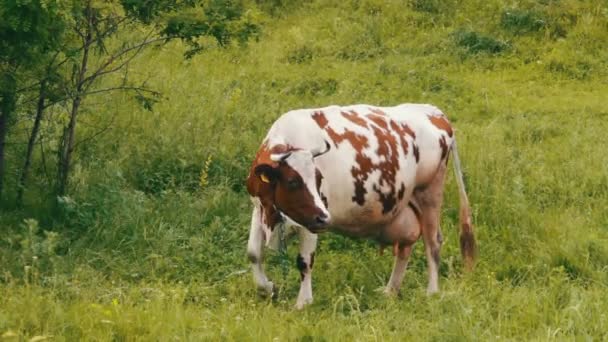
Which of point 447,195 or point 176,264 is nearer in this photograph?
point 176,264

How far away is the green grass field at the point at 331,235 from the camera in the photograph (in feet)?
17.0

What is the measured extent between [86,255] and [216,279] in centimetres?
97

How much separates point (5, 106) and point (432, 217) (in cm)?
343

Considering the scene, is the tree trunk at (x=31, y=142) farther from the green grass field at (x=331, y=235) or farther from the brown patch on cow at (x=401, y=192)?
the brown patch on cow at (x=401, y=192)

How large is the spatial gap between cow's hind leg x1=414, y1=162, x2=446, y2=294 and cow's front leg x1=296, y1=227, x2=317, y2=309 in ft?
3.60

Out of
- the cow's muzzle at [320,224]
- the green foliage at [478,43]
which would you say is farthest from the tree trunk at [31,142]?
the green foliage at [478,43]

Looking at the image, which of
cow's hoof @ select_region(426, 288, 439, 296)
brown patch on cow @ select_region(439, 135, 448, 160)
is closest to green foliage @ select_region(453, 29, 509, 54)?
brown patch on cow @ select_region(439, 135, 448, 160)

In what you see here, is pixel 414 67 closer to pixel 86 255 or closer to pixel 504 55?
pixel 504 55

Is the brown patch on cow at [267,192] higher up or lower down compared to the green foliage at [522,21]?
higher up

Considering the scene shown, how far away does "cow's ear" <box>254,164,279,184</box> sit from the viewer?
5965mm

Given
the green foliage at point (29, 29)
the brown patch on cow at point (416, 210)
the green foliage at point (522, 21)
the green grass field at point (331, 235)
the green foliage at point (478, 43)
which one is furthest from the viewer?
the green foliage at point (522, 21)

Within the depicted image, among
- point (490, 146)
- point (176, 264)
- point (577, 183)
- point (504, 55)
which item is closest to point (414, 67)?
point (504, 55)

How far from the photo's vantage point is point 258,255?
617 cm

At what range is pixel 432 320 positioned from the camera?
213 inches
